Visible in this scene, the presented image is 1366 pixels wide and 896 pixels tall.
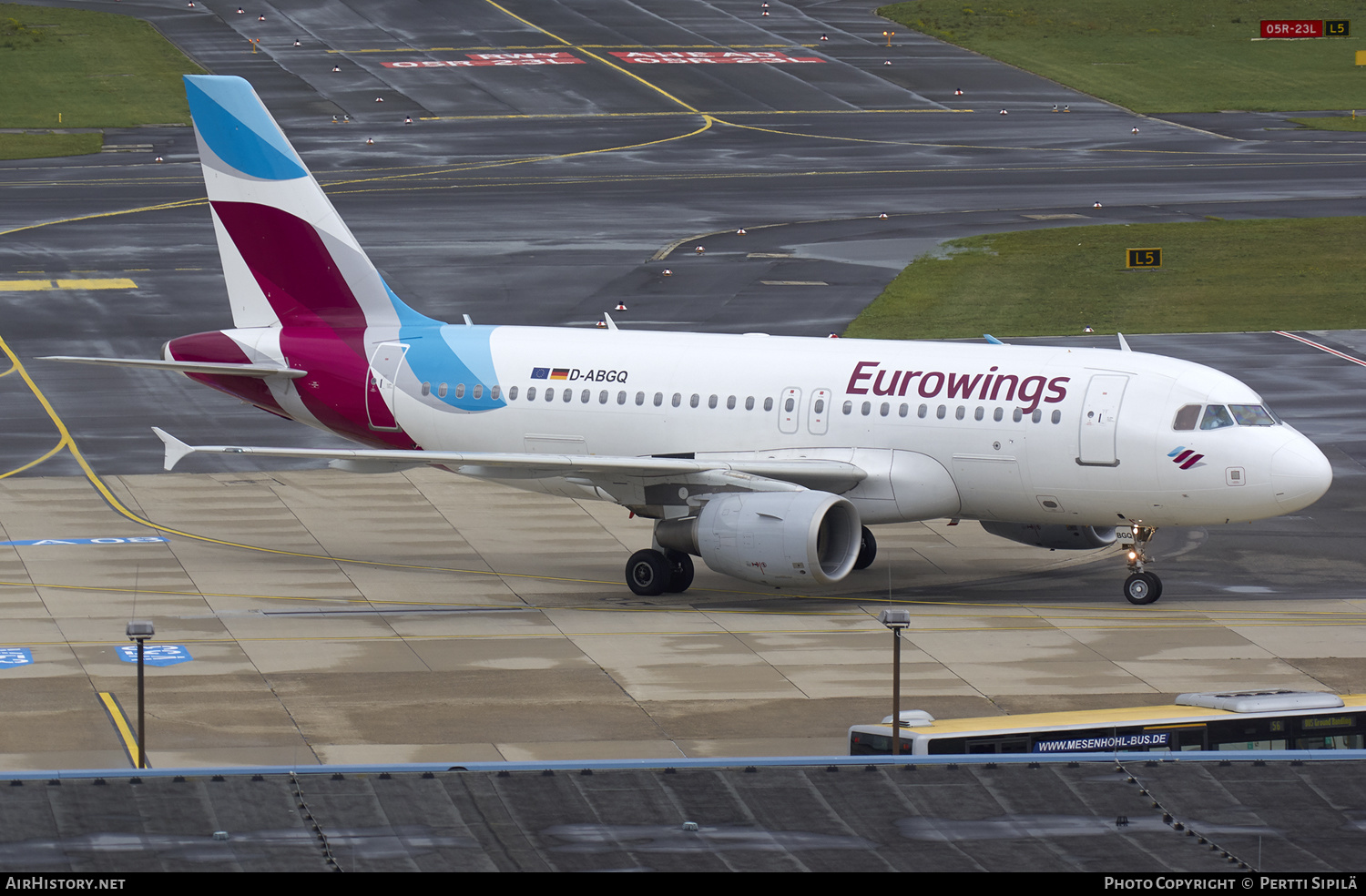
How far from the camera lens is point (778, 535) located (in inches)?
1462

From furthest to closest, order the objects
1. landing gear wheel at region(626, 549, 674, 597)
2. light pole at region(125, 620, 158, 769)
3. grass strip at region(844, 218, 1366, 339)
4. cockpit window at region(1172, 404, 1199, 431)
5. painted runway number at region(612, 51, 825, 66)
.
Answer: painted runway number at region(612, 51, 825, 66)
grass strip at region(844, 218, 1366, 339)
landing gear wheel at region(626, 549, 674, 597)
cockpit window at region(1172, 404, 1199, 431)
light pole at region(125, 620, 158, 769)

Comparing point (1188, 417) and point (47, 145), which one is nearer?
point (1188, 417)

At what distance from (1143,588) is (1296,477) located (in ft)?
11.9

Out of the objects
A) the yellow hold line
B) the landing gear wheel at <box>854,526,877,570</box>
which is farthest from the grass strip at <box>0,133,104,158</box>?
the yellow hold line

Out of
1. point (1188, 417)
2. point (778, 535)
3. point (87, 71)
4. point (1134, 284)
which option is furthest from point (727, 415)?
point (87, 71)

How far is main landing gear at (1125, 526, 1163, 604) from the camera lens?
38.8 m

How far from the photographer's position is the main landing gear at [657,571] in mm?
39688

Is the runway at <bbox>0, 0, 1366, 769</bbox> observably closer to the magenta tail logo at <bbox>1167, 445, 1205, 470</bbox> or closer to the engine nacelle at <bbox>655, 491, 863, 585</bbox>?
the engine nacelle at <bbox>655, 491, 863, 585</bbox>

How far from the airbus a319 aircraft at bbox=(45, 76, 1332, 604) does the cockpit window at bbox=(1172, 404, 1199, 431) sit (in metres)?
0.04

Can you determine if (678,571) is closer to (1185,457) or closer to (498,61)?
(1185,457)

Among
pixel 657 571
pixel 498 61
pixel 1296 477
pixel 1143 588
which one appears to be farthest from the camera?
pixel 498 61

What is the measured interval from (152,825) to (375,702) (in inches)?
539

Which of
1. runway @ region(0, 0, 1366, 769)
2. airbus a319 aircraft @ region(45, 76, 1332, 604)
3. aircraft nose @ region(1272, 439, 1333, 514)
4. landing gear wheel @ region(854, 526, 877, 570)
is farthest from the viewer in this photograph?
landing gear wheel @ region(854, 526, 877, 570)
